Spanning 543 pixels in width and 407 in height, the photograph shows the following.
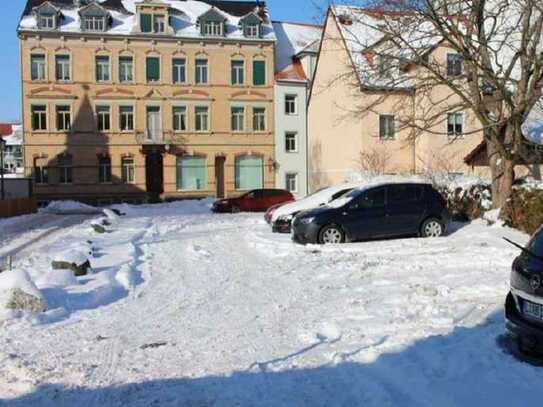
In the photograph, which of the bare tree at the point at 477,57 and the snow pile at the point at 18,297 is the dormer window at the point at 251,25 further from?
the snow pile at the point at 18,297

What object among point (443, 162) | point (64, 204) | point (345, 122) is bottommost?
point (64, 204)

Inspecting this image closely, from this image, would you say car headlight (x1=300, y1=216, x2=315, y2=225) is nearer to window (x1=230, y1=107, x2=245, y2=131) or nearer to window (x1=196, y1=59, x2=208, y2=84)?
window (x1=230, y1=107, x2=245, y2=131)

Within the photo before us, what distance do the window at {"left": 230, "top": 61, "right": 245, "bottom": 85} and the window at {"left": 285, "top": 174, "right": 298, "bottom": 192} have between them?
7.92 meters

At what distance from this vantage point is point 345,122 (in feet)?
125

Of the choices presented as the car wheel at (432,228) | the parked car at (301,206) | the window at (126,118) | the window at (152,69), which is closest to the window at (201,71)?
the window at (152,69)

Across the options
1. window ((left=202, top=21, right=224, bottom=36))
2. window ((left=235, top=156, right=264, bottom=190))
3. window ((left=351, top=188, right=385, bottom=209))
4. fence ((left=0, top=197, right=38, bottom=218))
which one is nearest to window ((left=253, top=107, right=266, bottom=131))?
window ((left=235, top=156, right=264, bottom=190))

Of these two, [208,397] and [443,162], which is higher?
[443,162]

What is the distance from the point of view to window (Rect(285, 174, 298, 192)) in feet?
154

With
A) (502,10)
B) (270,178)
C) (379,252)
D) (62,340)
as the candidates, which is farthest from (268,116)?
(62,340)

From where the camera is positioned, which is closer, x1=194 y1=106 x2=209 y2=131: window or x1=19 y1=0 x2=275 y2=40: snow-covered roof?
x1=19 y1=0 x2=275 y2=40: snow-covered roof

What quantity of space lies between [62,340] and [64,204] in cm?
3382

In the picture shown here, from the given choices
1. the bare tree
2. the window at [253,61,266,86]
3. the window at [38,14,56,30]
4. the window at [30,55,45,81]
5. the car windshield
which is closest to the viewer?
the car windshield

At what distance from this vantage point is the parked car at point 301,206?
18922 millimetres

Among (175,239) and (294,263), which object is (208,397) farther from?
(175,239)
